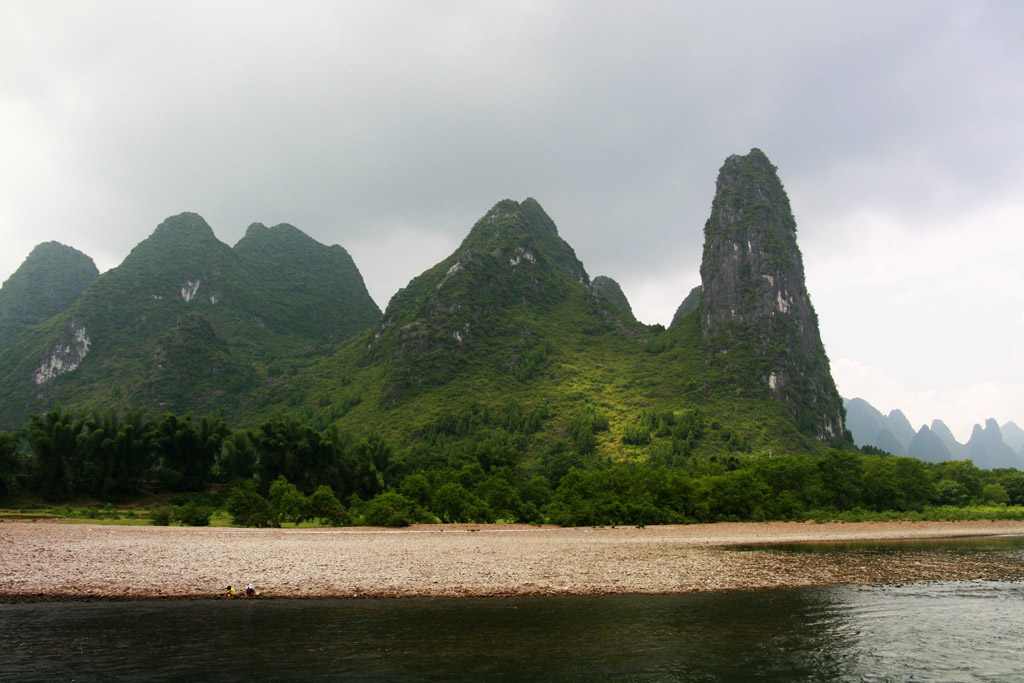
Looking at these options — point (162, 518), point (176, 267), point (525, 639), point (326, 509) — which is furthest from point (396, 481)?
point (176, 267)

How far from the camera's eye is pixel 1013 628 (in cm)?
1479

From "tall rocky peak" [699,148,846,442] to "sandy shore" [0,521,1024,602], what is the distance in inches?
3228

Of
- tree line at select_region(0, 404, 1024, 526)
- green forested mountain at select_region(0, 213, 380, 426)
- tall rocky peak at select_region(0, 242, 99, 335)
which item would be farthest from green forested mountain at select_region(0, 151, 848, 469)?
tree line at select_region(0, 404, 1024, 526)

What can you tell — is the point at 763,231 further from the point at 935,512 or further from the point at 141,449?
the point at 141,449

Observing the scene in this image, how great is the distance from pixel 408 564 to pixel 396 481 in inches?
1193

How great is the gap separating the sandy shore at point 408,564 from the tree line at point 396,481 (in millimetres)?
7242

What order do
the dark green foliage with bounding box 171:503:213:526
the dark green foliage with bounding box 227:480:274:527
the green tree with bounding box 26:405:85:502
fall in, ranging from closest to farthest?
the dark green foliage with bounding box 171:503:213:526 → the dark green foliage with bounding box 227:480:274:527 → the green tree with bounding box 26:405:85:502

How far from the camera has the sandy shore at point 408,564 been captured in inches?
735

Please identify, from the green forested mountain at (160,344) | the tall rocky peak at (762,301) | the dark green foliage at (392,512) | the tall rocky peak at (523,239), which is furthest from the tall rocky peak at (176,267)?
the dark green foliage at (392,512)

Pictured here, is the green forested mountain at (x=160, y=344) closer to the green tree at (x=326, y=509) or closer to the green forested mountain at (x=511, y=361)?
the green forested mountain at (x=511, y=361)

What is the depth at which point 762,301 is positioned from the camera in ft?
396

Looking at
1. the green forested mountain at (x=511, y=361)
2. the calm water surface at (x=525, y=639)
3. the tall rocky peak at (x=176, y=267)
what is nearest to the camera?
the calm water surface at (x=525, y=639)

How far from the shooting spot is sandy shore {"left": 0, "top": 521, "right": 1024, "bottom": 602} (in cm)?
1867

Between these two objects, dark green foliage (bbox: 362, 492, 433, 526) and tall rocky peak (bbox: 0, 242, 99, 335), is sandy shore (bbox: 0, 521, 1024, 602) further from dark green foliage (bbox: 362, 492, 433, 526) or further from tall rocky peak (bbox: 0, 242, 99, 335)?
tall rocky peak (bbox: 0, 242, 99, 335)
